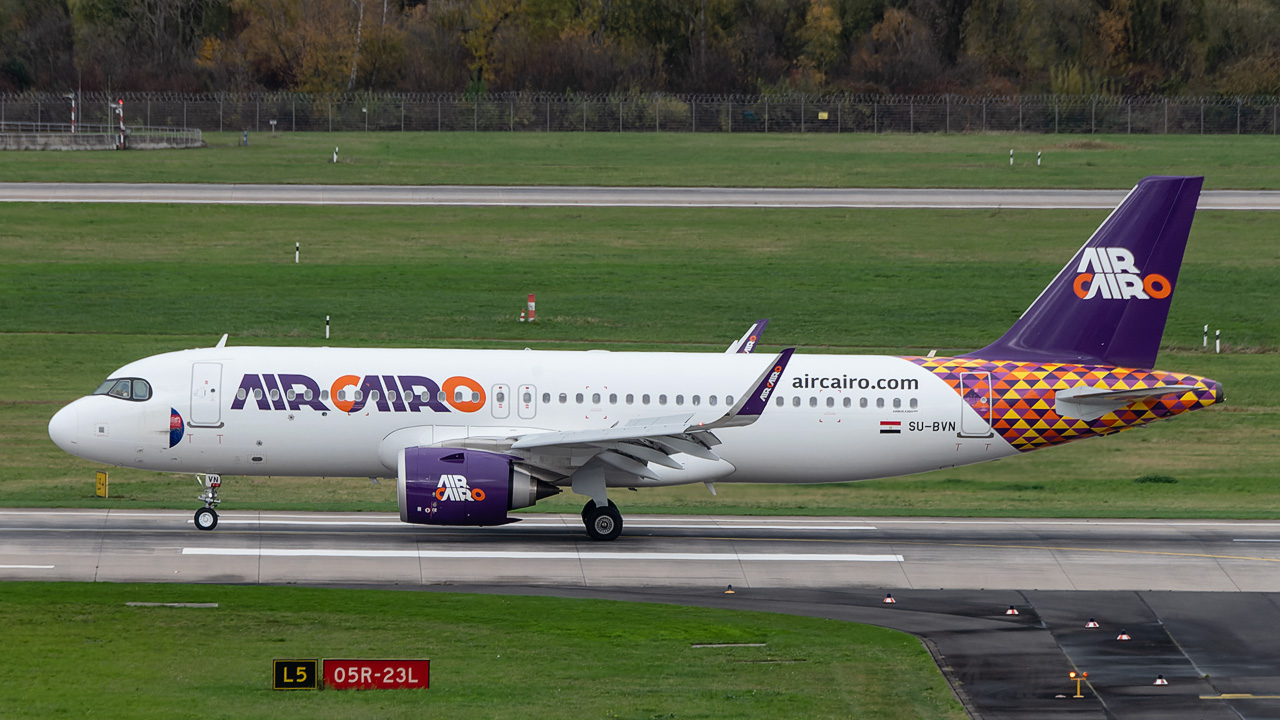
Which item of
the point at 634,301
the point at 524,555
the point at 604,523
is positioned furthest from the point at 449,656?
the point at 634,301

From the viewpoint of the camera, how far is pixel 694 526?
35.1 metres

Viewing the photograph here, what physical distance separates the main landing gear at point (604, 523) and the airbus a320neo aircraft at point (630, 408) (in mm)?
42

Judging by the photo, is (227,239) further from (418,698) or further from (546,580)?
(418,698)

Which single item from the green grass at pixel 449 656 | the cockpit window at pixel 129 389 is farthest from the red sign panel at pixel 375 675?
the cockpit window at pixel 129 389

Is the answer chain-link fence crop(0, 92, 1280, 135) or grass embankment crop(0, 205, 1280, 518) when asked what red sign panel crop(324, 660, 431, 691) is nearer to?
grass embankment crop(0, 205, 1280, 518)

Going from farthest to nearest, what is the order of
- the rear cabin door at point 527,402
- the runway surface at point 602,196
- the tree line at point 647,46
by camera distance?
1. the tree line at point 647,46
2. the runway surface at point 602,196
3. the rear cabin door at point 527,402

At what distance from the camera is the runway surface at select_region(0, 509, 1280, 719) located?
2388 centimetres

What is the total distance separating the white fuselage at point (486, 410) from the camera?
31.9 metres

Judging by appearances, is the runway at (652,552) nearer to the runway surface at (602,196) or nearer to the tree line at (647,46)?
the runway surface at (602,196)

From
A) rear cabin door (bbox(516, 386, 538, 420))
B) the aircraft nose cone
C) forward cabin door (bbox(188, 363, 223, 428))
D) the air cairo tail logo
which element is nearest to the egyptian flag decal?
forward cabin door (bbox(188, 363, 223, 428))

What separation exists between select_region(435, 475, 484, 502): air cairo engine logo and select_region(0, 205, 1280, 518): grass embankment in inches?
295

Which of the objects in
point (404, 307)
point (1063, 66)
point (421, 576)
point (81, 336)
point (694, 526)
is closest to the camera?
point (421, 576)

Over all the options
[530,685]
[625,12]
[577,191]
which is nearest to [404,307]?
[577,191]

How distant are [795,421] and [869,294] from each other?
31.9 m
